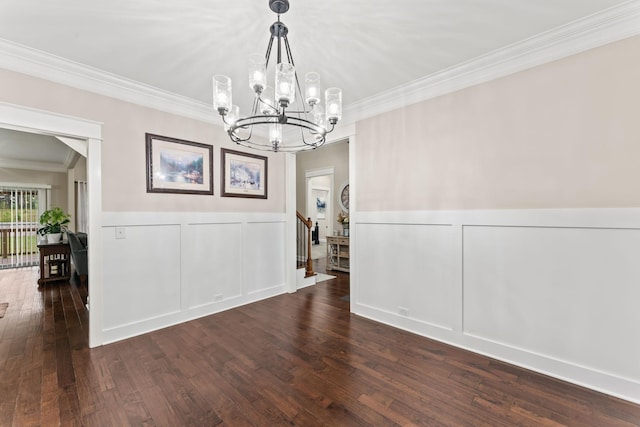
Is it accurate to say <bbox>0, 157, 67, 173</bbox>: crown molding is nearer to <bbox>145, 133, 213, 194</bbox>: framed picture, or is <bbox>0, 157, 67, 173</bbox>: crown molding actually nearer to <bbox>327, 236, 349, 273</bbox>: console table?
<bbox>145, 133, 213, 194</bbox>: framed picture

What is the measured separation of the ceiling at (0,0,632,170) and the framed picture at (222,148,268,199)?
1.22 m

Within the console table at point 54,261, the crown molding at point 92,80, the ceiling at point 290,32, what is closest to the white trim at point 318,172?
the crown molding at point 92,80

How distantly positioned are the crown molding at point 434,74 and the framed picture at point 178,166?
37cm

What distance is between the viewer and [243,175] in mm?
3822

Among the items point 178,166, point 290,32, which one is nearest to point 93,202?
point 178,166

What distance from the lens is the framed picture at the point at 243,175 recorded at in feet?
11.9

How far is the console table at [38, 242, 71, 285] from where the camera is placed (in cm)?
489

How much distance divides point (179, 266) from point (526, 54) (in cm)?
400

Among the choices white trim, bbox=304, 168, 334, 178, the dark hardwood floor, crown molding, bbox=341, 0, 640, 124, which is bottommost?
the dark hardwood floor

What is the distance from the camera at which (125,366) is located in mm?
2260

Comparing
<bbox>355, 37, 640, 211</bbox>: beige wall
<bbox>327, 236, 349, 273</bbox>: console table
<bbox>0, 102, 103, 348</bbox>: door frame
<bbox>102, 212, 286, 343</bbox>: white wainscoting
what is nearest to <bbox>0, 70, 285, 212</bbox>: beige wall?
<bbox>0, 102, 103, 348</bbox>: door frame

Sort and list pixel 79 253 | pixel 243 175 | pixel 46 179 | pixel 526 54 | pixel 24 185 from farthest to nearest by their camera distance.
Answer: pixel 46 179 < pixel 24 185 < pixel 79 253 < pixel 243 175 < pixel 526 54

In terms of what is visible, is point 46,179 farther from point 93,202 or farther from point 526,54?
→ point 526,54

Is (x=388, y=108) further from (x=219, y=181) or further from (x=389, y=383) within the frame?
(x=389, y=383)
